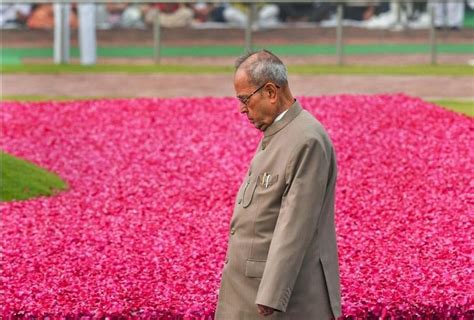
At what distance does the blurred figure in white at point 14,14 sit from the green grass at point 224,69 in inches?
198

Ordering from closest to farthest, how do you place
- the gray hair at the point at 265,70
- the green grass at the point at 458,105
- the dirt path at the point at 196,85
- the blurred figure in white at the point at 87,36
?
the gray hair at the point at 265,70 < the green grass at the point at 458,105 < the dirt path at the point at 196,85 < the blurred figure in white at the point at 87,36

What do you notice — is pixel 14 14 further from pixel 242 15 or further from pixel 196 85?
pixel 196 85

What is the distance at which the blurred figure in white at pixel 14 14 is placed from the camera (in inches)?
1150

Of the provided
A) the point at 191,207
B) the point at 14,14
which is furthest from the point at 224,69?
the point at 191,207

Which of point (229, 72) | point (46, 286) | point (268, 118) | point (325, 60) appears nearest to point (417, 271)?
point (46, 286)

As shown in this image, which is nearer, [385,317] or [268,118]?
[268,118]

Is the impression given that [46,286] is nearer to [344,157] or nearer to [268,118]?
[268,118]

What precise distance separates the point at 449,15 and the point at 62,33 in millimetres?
8307

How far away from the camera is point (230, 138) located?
13844 mm

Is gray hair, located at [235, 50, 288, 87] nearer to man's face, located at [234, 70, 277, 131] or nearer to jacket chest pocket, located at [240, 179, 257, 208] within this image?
man's face, located at [234, 70, 277, 131]

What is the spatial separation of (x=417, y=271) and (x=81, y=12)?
17.0 m

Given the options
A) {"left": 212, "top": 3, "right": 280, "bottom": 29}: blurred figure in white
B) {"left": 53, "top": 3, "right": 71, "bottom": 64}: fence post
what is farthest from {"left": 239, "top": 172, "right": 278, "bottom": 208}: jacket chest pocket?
{"left": 212, "top": 3, "right": 280, "bottom": 29}: blurred figure in white

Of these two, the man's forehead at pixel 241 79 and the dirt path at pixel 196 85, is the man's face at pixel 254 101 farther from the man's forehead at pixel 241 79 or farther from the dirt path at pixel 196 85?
the dirt path at pixel 196 85

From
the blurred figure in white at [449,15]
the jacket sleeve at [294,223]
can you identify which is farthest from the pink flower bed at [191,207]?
the blurred figure in white at [449,15]
